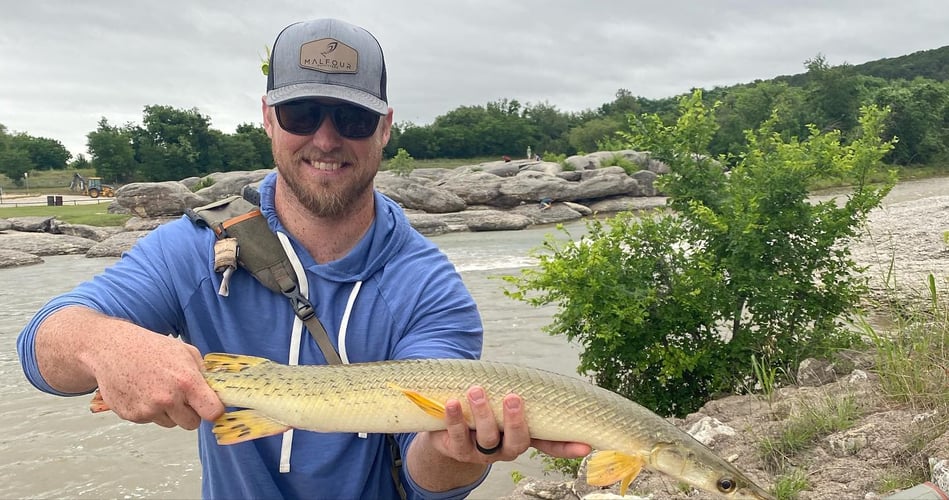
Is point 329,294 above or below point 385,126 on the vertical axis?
below

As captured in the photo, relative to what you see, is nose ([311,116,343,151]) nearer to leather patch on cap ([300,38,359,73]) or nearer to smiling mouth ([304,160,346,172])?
smiling mouth ([304,160,346,172])

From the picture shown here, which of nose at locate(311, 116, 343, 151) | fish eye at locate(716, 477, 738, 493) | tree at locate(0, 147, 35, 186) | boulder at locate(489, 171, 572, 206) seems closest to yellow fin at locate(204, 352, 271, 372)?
nose at locate(311, 116, 343, 151)

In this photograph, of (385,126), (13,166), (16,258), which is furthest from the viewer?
(13,166)

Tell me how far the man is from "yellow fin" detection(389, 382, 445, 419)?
0.20 feet

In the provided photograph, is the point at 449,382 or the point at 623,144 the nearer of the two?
the point at 449,382

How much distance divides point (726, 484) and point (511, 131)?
101 m

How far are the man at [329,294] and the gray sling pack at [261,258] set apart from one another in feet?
0.18

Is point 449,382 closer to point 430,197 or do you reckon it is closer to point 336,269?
point 336,269

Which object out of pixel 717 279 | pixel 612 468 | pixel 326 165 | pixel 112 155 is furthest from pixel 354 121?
pixel 112 155

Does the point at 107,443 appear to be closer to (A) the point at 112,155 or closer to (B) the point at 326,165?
(B) the point at 326,165

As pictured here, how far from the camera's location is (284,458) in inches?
106

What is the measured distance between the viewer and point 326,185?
2881 mm

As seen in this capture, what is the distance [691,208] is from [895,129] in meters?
66.4

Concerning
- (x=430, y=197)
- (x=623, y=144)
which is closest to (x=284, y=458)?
(x=623, y=144)
